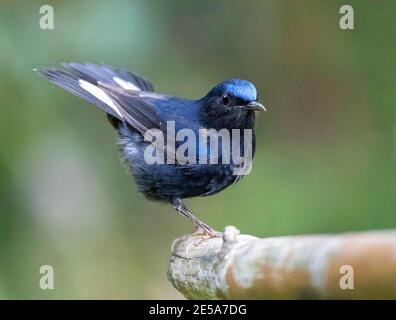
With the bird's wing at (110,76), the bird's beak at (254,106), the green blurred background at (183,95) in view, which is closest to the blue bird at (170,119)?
the bird's beak at (254,106)

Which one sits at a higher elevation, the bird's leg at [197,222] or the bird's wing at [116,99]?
the bird's wing at [116,99]

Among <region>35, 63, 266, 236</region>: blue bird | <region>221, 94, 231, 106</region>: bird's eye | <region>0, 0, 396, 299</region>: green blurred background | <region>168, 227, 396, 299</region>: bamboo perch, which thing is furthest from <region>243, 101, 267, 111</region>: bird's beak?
<region>168, 227, 396, 299</region>: bamboo perch

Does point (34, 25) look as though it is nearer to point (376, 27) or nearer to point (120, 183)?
point (120, 183)

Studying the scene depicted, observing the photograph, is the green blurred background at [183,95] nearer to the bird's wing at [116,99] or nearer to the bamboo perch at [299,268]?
the bird's wing at [116,99]

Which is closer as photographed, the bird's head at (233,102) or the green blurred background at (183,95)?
the bird's head at (233,102)

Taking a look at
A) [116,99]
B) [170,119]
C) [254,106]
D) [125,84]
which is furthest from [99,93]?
[254,106]

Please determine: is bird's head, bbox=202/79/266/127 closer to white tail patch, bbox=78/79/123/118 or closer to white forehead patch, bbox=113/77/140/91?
white tail patch, bbox=78/79/123/118

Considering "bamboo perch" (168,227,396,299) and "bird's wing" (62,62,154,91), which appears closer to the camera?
"bamboo perch" (168,227,396,299)
